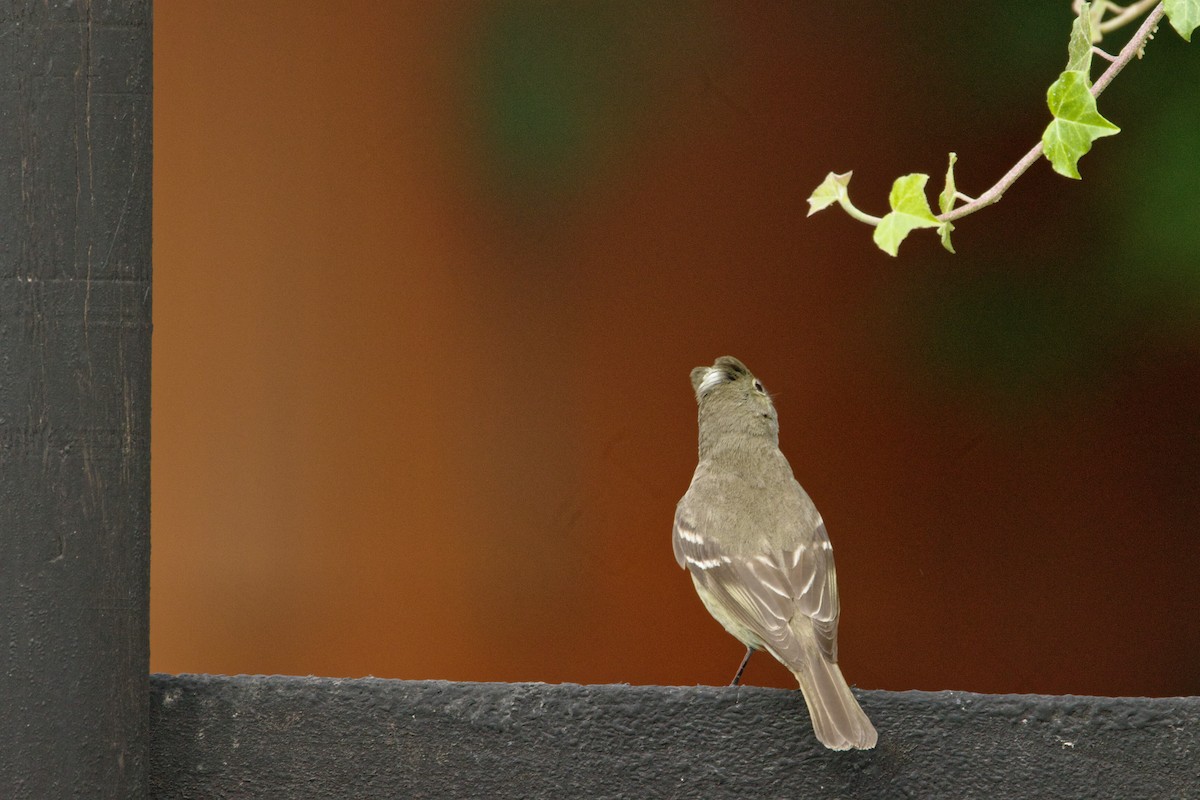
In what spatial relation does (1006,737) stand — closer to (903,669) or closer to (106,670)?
(106,670)

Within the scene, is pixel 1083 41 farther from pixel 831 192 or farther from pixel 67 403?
pixel 67 403

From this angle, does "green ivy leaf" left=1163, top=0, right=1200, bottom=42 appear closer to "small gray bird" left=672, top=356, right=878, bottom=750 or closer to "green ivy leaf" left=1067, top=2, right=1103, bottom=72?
"green ivy leaf" left=1067, top=2, right=1103, bottom=72

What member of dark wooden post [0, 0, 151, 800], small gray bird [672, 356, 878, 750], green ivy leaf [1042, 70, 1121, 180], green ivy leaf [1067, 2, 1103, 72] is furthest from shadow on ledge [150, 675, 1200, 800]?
green ivy leaf [1067, 2, 1103, 72]

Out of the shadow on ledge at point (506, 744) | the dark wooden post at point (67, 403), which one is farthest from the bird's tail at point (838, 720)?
the dark wooden post at point (67, 403)

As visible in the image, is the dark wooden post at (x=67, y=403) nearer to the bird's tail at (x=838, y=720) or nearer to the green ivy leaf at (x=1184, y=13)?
the bird's tail at (x=838, y=720)

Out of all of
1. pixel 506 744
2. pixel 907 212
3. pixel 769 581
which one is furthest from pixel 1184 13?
pixel 506 744
